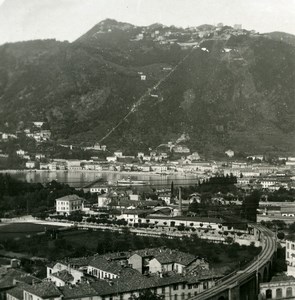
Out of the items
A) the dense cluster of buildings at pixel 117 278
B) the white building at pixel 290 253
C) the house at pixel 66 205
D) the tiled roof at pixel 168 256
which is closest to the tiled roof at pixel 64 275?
the dense cluster of buildings at pixel 117 278

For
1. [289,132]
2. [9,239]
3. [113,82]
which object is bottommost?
[9,239]

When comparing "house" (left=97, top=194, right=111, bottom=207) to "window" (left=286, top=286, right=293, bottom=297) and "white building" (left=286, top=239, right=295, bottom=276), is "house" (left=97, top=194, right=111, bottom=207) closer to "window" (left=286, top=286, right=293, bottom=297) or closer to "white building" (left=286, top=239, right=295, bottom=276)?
"white building" (left=286, top=239, right=295, bottom=276)

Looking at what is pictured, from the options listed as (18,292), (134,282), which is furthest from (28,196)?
(134,282)

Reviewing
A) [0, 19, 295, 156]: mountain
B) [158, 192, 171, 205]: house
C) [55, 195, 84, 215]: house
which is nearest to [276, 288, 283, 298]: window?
[55, 195, 84, 215]: house

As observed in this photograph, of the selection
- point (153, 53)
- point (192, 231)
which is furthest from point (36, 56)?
point (192, 231)

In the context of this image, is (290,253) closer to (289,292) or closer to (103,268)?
(289,292)

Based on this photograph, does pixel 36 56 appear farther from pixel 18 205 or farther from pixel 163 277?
pixel 163 277

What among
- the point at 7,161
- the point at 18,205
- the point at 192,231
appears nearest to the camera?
the point at 192,231
